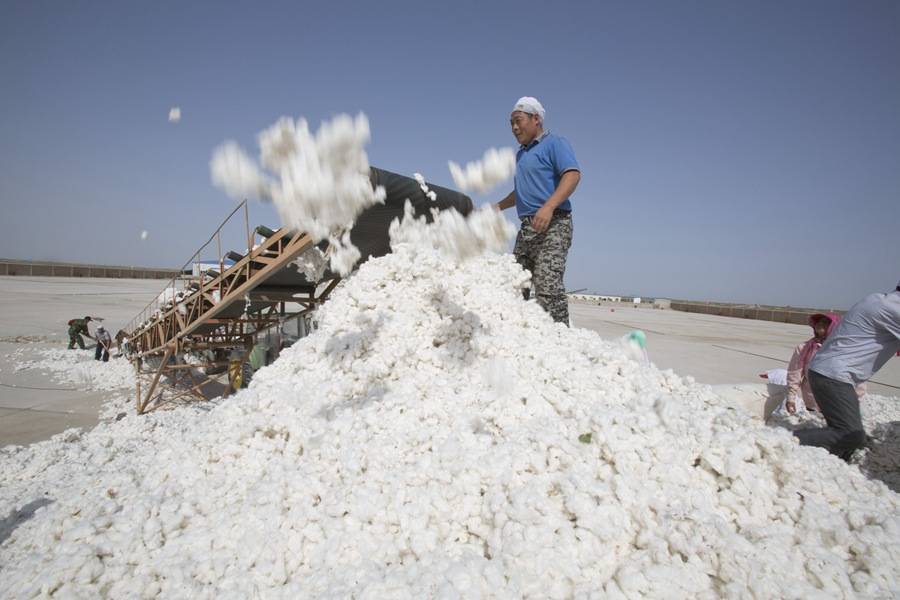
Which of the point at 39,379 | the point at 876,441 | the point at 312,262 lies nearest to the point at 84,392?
the point at 39,379

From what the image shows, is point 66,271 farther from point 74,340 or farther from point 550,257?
point 550,257

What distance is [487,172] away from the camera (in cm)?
294

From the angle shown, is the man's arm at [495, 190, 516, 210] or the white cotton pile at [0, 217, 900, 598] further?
the man's arm at [495, 190, 516, 210]

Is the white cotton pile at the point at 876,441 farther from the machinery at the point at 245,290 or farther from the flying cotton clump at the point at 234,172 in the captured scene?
the flying cotton clump at the point at 234,172

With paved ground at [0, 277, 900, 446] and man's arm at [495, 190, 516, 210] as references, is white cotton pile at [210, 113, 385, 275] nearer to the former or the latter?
man's arm at [495, 190, 516, 210]

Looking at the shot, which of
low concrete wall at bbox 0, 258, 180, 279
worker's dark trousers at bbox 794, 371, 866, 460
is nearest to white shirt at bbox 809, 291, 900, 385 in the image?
worker's dark trousers at bbox 794, 371, 866, 460

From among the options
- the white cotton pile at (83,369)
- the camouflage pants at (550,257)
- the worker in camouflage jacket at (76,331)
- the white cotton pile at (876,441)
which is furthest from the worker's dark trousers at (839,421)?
the worker in camouflage jacket at (76,331)

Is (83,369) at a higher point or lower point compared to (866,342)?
lower

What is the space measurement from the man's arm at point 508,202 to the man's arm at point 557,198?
0.53 m

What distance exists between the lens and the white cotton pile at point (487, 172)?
2.93 meters

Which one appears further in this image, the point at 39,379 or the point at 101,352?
the point at 101,352

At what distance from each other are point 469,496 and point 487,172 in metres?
2.15

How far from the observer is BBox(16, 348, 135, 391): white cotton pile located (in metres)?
7.98

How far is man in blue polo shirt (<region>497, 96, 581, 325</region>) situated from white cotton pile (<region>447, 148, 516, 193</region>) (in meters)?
0.20
